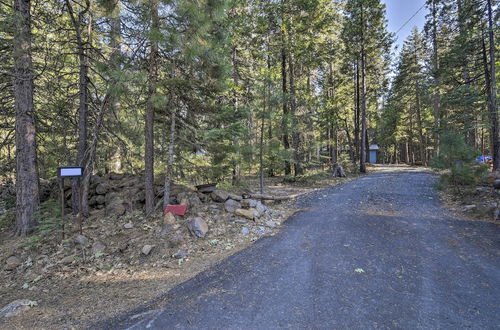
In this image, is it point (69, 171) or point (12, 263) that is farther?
point (69, 171)

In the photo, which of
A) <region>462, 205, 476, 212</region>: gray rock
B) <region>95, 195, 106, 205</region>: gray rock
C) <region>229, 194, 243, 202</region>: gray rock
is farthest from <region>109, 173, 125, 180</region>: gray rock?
<region>462, 205, 476, 212</region>: gray rock

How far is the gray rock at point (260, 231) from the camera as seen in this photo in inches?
222

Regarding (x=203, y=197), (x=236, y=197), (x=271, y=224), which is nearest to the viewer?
(x=271, y=224)

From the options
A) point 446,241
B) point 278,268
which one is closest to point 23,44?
point 278,268

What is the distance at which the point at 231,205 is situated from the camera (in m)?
6.51

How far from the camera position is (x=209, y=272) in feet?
12.9

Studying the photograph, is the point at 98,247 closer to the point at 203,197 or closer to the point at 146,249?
the point at 146,249

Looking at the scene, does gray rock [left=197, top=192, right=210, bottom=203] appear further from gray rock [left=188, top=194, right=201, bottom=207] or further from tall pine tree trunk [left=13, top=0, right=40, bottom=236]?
tall pine tree trunk [left=13, top=0, right=40, bottom=236]

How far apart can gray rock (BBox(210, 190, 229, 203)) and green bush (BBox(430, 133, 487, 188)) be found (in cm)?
636

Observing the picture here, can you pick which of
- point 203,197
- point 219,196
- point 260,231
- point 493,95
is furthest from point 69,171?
point 493,95

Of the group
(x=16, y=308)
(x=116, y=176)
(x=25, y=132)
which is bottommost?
(x=16, y=308)

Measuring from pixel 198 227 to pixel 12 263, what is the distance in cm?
346

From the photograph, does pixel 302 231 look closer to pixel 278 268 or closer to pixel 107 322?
pixel 278 268

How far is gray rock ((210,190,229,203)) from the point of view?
6.73m
